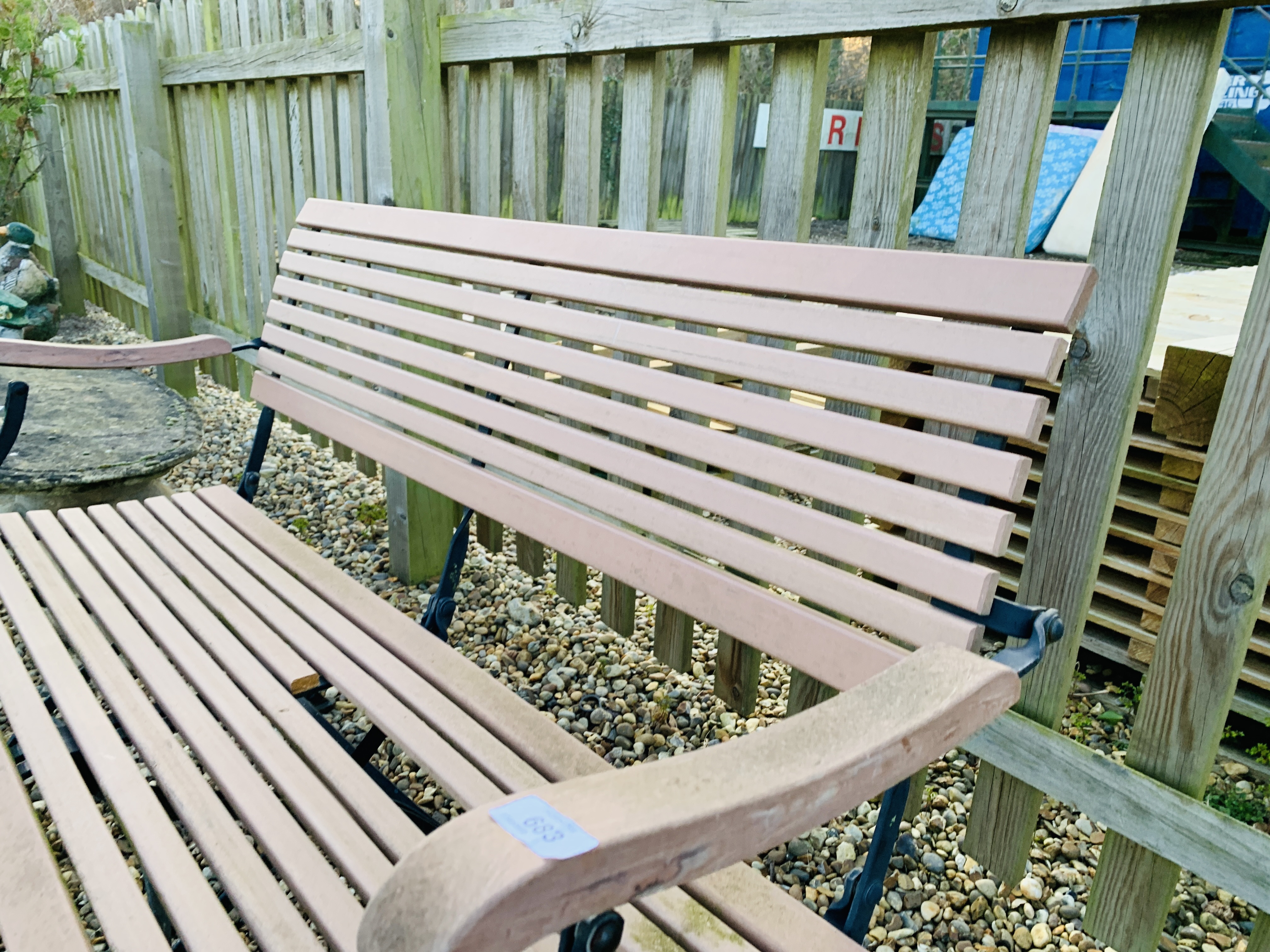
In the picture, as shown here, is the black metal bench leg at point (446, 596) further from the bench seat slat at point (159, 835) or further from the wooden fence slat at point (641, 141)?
the bench seat slat at point (159, 835)

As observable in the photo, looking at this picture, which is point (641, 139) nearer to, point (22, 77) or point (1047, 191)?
point (22, 77)

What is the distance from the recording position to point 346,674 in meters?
1.46

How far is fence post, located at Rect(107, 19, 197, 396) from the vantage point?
4.48m

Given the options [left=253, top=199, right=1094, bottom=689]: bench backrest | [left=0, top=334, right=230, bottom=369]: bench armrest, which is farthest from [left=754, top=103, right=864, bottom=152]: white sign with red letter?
[left=253, top=199, right=1094, bottom=689]: bench backrest

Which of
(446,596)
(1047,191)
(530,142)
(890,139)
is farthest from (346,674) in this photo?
(1047,191)

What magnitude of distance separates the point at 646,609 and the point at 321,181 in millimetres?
2071

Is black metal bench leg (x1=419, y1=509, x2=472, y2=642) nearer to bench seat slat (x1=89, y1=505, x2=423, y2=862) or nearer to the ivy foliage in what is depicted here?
bench seat slat (x1=89, y1=505, x2=423, y2=862)

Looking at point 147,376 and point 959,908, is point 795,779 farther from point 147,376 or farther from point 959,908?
point 147,376

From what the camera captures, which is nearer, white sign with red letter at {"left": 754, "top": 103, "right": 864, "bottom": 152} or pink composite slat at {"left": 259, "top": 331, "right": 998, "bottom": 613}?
pink composite slat at {"left": 259, "top": 331, "right": 998, "bottom": 613}

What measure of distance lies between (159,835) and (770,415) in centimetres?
96

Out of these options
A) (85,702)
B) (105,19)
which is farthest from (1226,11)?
(105,19)

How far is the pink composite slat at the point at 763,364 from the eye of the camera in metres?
1.12

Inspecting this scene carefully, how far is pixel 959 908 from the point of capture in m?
1.85

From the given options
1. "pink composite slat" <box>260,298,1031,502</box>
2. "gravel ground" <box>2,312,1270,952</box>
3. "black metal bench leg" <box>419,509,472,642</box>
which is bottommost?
"gravel ground" <box>2,312,1270,952</box>
